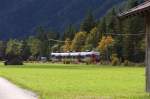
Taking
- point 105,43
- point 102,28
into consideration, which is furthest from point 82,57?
point 102,28

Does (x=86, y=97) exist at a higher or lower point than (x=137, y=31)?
lower

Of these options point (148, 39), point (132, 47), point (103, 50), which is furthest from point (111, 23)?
point (148, 39)

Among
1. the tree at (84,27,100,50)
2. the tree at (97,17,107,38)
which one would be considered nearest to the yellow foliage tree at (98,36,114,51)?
the tree at (97,17,107,38)

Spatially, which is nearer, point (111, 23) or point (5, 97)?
point (5, 97)

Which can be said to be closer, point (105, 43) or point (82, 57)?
point (105, 43)

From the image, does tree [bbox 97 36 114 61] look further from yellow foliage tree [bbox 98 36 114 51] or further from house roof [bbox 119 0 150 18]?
house roof [bbox 119 0 150 18]

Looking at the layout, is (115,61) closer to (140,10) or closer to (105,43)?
(105,43)

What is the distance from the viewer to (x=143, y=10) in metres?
26.0

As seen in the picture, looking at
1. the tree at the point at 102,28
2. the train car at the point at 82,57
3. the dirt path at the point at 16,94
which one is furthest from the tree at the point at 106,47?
the dirt path at the point at 16,94

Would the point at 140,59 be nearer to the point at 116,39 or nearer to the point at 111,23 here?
the point at 116,39

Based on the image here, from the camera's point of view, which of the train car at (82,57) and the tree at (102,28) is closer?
the train car at (82,57)

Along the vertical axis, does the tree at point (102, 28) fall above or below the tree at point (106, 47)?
above

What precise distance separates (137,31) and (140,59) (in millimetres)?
9551

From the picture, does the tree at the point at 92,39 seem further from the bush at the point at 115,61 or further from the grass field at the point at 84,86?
the grass field at the point at 84,86
